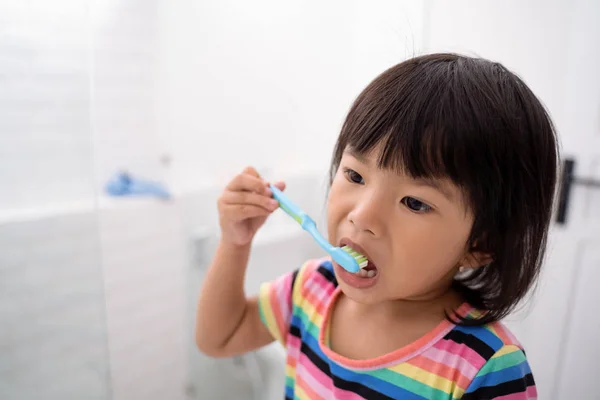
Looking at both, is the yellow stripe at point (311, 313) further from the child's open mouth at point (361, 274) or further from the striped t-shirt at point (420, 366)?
the child's open mouth at point (361, 274)

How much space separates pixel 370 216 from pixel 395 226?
0.02 meters

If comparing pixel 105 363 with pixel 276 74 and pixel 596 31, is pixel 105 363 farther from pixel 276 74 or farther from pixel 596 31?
pixel 596 31

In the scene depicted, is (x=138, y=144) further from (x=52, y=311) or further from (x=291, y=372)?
(x=291, y=372)

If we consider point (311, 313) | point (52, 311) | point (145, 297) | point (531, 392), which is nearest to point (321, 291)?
point (311, 313)

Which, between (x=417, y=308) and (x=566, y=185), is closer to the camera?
(x=417, y=308)

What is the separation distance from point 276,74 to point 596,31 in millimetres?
898

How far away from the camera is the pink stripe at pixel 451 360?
1.40 feet

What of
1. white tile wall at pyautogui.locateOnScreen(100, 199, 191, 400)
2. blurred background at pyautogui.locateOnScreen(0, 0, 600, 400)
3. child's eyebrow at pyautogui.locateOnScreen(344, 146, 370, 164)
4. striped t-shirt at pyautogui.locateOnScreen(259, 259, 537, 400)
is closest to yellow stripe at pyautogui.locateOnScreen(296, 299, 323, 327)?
striped t-shirt at pyautogui.locateOnScreen(259, 259, 537, 400)

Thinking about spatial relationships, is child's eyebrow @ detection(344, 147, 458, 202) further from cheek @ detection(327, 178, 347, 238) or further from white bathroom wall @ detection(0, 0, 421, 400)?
white bathroom wall @ detection(0, 0, 421, 400)

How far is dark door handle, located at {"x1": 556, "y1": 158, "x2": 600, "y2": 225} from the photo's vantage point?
1108 mm

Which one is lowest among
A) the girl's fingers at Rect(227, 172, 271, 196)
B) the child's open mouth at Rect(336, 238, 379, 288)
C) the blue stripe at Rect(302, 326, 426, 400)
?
the blue stripe at Rect(302, 326, 426, 400)

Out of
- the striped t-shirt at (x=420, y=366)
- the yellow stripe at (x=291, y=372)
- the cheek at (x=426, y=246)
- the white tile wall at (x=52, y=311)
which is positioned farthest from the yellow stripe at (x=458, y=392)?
the white tile wall at (x=52, y=311)

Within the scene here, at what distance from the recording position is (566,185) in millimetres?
1123

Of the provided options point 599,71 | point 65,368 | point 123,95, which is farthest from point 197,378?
point 599,71
